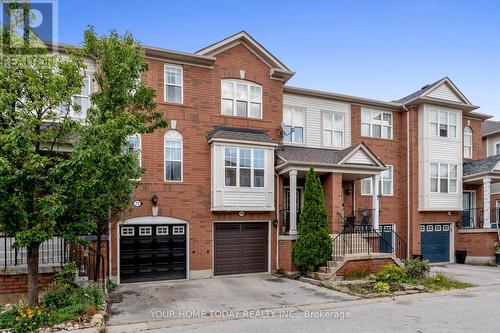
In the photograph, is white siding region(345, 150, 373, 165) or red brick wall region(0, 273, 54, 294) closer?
red brick wall region(0, 273, 54, 294)

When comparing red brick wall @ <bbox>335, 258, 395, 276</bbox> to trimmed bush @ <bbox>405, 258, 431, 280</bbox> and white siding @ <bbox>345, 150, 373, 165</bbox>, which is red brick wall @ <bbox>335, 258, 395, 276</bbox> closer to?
trimmed bush @ <bbox>405, 258, 431, 280</bbox>

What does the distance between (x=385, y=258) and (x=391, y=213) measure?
539cm

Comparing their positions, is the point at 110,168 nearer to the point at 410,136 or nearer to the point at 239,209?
the point at 239,209

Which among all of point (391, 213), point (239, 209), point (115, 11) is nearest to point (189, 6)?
point (115, 11)

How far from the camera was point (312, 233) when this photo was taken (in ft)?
42.1

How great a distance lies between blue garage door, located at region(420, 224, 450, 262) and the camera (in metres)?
18.3

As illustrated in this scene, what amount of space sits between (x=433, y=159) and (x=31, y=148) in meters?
17.9

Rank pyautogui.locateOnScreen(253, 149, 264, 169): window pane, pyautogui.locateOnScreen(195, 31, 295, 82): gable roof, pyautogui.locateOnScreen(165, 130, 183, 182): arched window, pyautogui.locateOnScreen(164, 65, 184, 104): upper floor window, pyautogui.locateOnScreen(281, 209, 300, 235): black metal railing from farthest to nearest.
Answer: pyautogui.locateOnScreen(281, 209, 300, 235): black metal railing
pyautogui.locateOnScreen(195, 31, 295, 82): gable roof
pyautogui.locateOnScreen(253, 149, 264, 169): window pane
pyautogui.locateOnScreen(164, 65, 184, 104): upper floor window
pyautogui.locateOnScreen(165, 130, 183, 182): arched window

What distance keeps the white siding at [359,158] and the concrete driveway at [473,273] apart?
222 inches

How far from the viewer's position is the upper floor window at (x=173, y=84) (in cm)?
1380

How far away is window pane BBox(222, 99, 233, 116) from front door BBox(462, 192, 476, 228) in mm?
14960

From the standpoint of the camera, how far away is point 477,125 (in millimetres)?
20672

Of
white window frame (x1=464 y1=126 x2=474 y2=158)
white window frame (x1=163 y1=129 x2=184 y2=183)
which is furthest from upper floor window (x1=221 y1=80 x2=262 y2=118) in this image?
white window frame (x1=464 y1=126 x2=474 y2=158)

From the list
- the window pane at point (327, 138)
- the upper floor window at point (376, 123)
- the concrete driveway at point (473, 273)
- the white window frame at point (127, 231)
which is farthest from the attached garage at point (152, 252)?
the concrete driveway at point (473, 273)
